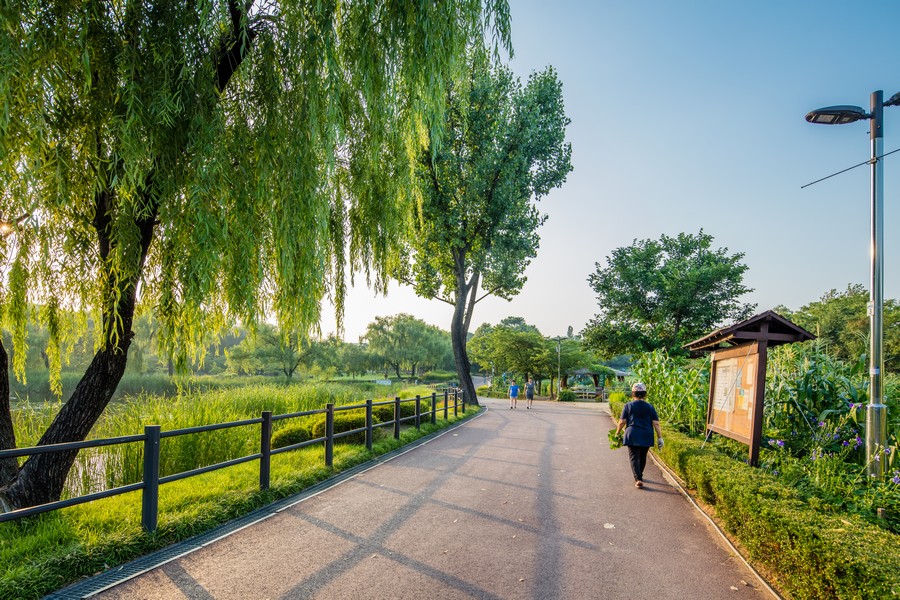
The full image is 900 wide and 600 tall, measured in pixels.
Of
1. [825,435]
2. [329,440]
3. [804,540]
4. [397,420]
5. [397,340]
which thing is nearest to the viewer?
[804,540]

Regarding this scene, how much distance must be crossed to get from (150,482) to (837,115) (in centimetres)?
942

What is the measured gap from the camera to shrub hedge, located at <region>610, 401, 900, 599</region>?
3.08 meters

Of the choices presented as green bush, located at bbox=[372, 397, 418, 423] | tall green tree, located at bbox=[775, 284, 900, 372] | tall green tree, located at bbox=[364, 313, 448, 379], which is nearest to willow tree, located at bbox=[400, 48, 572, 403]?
green bush, located at bbox=[372, 397, 418, 423]

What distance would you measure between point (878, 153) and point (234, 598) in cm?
913

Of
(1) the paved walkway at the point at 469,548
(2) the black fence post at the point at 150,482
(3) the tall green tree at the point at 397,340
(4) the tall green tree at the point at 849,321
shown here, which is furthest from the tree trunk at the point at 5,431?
(3) the tall green tree at the point at 397,340

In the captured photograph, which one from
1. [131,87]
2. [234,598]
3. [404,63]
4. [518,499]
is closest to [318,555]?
[234,598]

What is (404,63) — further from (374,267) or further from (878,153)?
(878,153)

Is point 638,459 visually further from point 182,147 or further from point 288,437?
point 182,147

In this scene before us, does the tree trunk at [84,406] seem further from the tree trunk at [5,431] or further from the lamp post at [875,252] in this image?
the lamp post at [875,252]

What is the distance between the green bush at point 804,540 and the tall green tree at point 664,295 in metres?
25.5

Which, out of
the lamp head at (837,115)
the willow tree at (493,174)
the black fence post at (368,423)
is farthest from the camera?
the willow tree at (493,174)

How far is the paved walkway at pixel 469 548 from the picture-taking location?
3.95m

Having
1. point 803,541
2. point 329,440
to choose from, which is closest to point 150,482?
point 329,440

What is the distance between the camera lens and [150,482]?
16.0 ft
